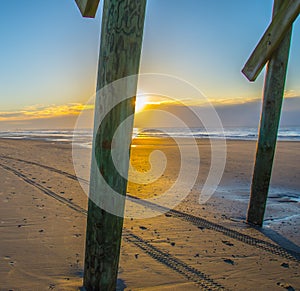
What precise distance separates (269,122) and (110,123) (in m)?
2.60

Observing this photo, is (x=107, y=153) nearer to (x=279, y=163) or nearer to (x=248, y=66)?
(x=248, y=66)

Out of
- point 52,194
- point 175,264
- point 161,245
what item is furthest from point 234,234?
point 52,194

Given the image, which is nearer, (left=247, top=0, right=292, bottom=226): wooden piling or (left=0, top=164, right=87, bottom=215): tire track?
(left=247, top=0, right=292, bottom=226): wooden piling

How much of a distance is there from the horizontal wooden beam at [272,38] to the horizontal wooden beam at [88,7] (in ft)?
7.27

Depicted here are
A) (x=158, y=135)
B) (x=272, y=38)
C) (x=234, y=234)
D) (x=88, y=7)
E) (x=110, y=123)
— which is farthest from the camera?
(x=158, y=135)

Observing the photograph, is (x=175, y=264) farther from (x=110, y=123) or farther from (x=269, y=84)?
(x=269, y=84)

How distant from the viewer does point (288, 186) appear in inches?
263

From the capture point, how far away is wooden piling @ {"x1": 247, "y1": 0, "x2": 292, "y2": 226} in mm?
3352

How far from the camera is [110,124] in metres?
1.67

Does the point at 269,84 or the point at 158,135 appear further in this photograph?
the point at 158,135

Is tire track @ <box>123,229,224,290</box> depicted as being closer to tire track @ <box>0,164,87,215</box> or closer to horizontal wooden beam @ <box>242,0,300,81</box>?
tire track @ <box>0,164,87,215</box>

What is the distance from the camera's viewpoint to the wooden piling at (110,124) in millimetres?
1577

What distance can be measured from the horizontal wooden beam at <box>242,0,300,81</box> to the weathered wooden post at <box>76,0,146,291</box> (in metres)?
2.15

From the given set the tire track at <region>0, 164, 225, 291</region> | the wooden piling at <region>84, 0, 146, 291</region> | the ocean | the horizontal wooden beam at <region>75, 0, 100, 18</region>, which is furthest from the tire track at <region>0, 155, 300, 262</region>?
the ocean
